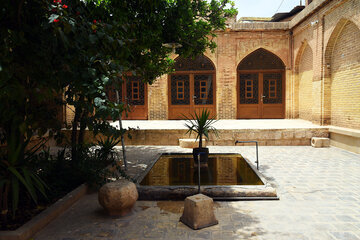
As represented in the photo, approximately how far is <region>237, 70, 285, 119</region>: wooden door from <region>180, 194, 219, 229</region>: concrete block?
10796mm

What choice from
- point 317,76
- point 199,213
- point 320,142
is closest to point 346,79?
point 317,76

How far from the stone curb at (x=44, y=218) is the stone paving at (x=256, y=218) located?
8 cm

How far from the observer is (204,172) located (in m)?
5.98

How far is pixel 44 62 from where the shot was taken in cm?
263

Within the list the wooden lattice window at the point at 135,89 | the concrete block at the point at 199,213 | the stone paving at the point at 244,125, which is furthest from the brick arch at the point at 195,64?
the concrete block at the point at 199,213

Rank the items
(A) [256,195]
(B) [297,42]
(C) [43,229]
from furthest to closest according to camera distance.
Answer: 1. (B) [297,42]
2. (A) [256,195]
3. (C) [43,229]

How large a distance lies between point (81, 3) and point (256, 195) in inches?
146

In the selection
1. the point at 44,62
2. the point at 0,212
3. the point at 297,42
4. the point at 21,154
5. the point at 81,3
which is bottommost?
the point at 0,212

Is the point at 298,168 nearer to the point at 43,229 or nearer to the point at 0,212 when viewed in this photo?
the point at 43,229

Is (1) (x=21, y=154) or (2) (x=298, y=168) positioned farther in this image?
(2) (x=298, y=168)

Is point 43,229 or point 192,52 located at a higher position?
point 192,52

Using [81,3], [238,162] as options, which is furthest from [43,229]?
[238,162]

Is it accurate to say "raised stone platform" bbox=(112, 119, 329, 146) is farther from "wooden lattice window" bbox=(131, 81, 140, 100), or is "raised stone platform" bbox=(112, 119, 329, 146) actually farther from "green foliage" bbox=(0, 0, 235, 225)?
"green foliage" bbox=(0, 0, 235, 225)

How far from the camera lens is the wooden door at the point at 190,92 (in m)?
14.0
